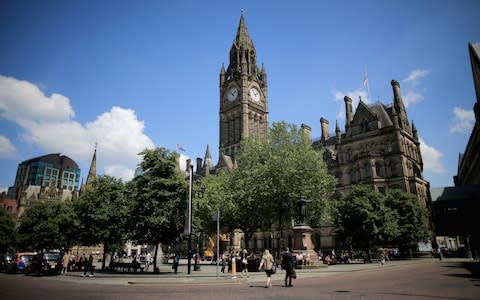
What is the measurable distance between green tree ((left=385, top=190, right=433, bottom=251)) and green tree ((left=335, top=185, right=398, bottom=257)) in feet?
8.36

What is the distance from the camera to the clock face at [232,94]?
308 feet

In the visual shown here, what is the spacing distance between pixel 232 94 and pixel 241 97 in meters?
5.91

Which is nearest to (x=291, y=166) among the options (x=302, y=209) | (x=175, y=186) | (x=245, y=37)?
(x=302, y=209)

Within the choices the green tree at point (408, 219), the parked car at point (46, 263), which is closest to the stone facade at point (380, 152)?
the green tree at point (408, 219)

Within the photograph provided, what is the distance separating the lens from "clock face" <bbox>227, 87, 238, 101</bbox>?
93.9 meters

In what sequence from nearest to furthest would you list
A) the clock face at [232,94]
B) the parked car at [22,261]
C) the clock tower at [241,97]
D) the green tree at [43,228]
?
the parked car at [22,261] → the green tree at [43,228] → the clock tower at [241,97] → the clock face at [232,94]

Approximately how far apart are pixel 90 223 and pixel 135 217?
31.6 feet

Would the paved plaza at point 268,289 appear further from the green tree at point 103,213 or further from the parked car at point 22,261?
the green tree at point 103,213

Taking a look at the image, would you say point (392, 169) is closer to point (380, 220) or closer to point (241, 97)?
point (380, 220)

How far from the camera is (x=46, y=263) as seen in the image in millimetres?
26406

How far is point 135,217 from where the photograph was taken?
27.6 metres

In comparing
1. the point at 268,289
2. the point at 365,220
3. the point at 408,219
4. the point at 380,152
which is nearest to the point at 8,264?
the point at 268,289

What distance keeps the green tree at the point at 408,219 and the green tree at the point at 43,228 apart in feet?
164

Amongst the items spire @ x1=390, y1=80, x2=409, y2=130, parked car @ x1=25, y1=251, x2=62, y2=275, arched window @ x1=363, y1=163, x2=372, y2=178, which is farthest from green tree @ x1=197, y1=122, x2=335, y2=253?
spire @ x1=390, y1=80, x2=409, y2=130
